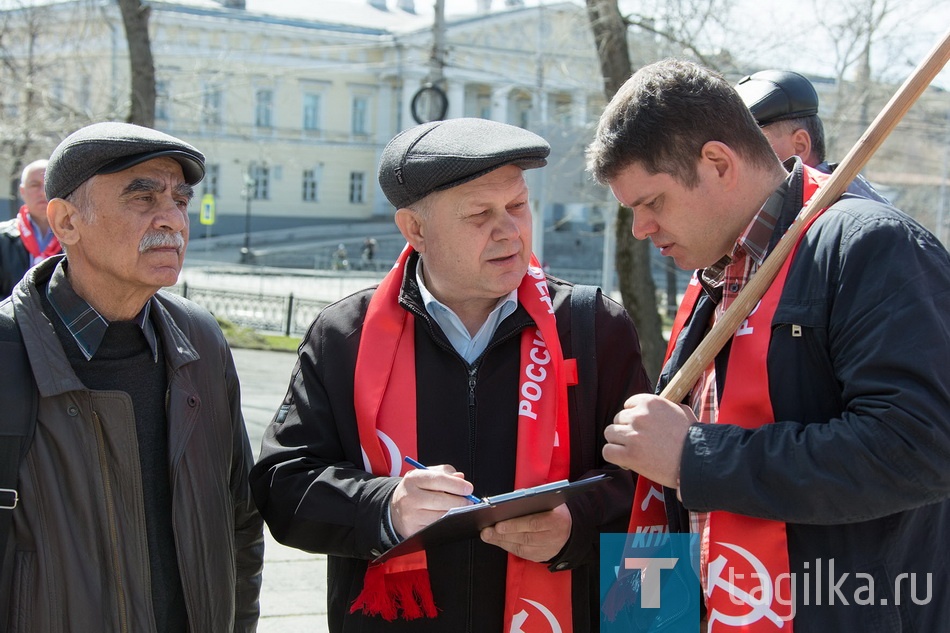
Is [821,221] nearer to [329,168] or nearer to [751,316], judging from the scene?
[751,316]

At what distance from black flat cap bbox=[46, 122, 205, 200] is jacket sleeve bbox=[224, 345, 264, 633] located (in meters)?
0.68

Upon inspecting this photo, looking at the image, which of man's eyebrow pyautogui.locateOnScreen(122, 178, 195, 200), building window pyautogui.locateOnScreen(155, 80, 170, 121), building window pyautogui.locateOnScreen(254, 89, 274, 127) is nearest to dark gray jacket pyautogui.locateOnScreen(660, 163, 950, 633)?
man's eyebrow pyautogui.locateOnScreen(122, 178, 195, 200)

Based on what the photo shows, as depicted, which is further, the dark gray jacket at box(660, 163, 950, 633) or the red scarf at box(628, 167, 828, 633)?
the red scarf at box(628, 167, 828, 633)

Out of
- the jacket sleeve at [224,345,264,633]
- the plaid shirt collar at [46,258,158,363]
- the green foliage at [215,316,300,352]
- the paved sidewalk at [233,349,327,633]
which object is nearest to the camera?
the plaid shirt collar at [46,258,158,363]

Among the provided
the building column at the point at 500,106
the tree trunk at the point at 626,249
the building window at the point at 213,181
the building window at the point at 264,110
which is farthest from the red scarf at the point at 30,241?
the building column at the point at 500,106

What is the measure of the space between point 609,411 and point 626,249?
23.1ft

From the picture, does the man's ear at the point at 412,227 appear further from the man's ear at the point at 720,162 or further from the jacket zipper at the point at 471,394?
the man's ear at the point at 720,162

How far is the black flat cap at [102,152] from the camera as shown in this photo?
2480 mm

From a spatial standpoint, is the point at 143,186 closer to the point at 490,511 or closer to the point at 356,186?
the point at 490,511

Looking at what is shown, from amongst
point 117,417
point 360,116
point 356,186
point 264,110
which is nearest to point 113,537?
point 117,417

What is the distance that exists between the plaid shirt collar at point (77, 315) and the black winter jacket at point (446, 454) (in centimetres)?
51

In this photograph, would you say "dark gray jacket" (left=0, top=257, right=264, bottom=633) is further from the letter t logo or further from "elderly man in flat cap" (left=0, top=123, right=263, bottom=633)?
the letter t logo

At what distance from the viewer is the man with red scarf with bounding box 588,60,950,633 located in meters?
1.81

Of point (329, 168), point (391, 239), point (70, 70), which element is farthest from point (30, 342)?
point (329, 168)
